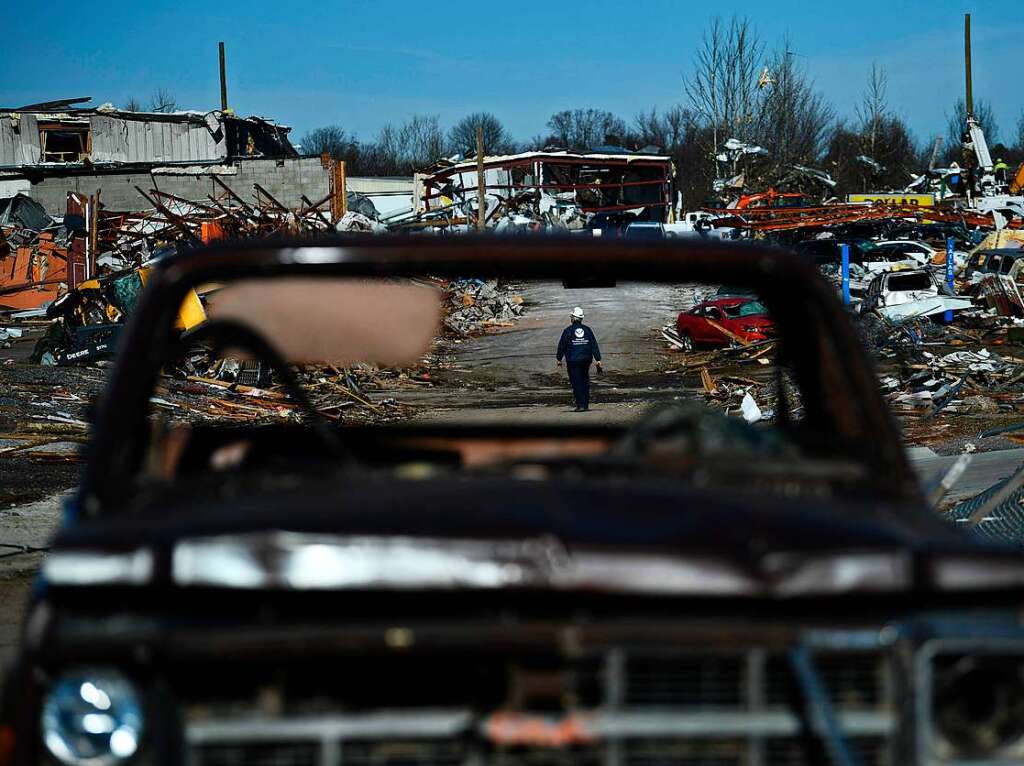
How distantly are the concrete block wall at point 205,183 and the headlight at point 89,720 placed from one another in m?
48.1

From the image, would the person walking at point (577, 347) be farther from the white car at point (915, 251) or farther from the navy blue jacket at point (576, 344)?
the white car at point (915, 251)

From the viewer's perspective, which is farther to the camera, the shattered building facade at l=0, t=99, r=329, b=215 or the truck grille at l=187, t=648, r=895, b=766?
the shattered building facade at l=0, t=99, r=329, b=215

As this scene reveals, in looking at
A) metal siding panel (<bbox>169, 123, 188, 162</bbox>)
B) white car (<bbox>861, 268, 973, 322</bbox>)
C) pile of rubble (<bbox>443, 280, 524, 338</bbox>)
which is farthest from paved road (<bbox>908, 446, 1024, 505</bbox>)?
metal siding panel (<bbox>169, 123, 188, 162</bbox>)

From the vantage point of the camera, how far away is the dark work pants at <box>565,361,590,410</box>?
18.2m

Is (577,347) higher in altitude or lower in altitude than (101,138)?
lower

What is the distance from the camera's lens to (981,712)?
194 centimetres

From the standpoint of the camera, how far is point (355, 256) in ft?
8.64

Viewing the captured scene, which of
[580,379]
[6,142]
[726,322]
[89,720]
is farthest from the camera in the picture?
[6,142]

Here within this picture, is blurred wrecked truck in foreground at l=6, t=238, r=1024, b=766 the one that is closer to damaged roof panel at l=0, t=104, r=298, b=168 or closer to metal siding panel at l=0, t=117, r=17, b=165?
damaged roof panel at l=0, t=104, r=298, b=168

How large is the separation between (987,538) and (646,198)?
5291 centimetres

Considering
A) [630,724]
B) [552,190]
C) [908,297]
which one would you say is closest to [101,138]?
[552,190]

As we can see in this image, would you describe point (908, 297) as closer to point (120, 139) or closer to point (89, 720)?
point (89, 720)

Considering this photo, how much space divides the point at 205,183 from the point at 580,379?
34372 millimetres

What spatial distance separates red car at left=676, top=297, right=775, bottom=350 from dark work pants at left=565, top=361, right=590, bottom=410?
758cm
